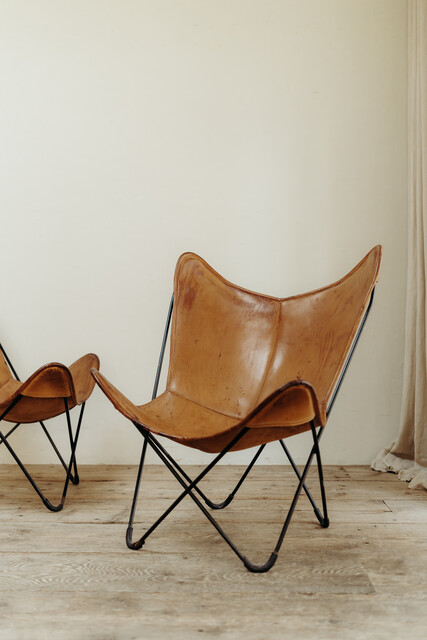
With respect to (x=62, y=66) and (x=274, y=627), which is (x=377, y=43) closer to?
(x=62, y=66)

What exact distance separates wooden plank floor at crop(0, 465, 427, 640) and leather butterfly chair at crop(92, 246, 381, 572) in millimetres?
123

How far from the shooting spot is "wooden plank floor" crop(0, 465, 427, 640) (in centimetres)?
128

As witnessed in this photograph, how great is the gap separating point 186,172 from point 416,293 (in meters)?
1.21

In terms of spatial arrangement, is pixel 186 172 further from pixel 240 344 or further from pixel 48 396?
pixel 48 396

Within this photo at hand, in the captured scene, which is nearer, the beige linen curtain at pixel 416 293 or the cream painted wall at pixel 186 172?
the beige linen curtain at pixel 416 293

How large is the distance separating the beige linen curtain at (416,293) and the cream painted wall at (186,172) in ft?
0.42

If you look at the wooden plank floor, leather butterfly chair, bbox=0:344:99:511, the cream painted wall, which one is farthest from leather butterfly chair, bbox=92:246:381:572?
the cream painted wall

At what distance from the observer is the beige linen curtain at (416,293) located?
7.50 feet

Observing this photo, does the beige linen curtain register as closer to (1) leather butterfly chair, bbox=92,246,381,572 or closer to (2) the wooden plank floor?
(2) the wooden plank floor

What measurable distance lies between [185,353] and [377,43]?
69.7 inches

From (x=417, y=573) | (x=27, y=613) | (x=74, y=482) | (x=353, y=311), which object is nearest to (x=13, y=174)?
(x=74, y=482)

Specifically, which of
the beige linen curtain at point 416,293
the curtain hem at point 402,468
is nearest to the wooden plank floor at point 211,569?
the curtain hem at point 402,468

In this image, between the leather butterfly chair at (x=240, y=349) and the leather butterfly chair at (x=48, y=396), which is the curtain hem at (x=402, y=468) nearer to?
the leather butterfly chair at (x=240, y=349)

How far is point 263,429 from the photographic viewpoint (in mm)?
1494
